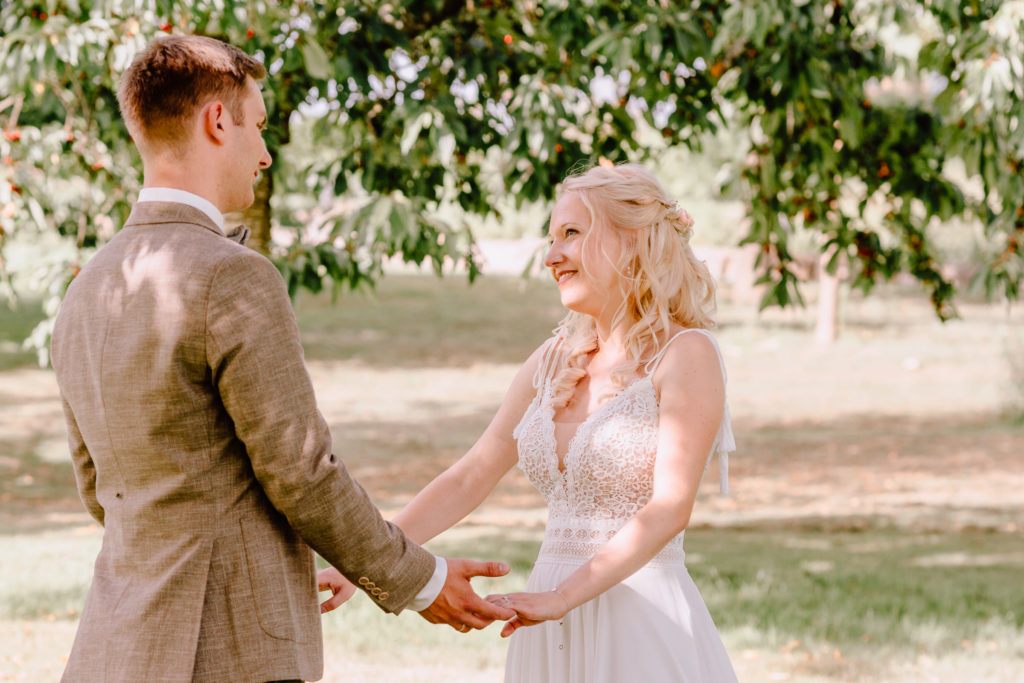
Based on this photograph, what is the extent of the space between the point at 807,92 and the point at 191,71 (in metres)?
3.59

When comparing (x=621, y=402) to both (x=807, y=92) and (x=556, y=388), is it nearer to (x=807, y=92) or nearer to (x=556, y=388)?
(x=556, y=388)

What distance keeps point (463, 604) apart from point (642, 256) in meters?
1.01

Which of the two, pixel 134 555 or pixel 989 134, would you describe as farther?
pixel 989 134

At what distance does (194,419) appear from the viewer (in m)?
2.28

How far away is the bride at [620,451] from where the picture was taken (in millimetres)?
2877

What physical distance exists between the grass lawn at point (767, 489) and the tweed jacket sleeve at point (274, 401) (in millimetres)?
3117

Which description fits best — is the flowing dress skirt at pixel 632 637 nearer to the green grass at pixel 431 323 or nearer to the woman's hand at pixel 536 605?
the woman's hand at pixel 536 605

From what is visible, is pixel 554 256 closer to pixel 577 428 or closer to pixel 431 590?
pixel 577 428

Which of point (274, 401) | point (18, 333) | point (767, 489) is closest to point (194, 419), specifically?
point (274, 401)

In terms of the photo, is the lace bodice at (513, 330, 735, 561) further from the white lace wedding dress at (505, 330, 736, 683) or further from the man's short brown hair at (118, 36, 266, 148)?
the man's short brown hair at (118, 36, 266, 148)

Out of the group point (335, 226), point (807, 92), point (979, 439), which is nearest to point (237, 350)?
point (335, 226)

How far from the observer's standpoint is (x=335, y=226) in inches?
212

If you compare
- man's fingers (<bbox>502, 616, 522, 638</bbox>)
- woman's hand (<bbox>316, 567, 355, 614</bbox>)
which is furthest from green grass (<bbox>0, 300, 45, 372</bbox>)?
man's fingers (<bbox>502, 616, 522, 638</bbox>)

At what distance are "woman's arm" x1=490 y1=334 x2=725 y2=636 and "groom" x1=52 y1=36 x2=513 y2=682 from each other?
0.61 m
